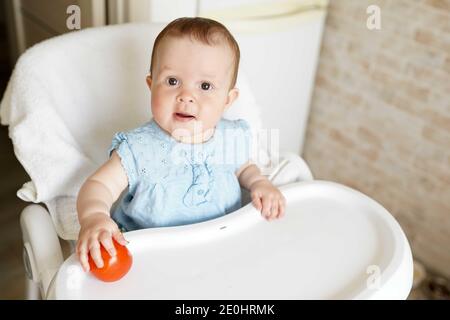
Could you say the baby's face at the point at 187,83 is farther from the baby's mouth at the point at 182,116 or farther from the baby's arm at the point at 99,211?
the baby's arm at the point at 99,211

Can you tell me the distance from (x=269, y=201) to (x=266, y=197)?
0.01 meters

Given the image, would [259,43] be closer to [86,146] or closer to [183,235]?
[86,146]

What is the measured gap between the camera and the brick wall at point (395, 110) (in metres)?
1.65

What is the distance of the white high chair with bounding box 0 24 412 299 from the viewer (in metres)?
0.88

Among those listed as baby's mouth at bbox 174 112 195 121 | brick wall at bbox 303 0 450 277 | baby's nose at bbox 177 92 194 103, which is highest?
baby's nose at bbox 177 92 194 103

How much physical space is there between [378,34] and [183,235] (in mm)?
1089

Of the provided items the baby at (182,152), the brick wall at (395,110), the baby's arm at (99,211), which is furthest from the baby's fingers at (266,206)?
the brick wall at (395,110)

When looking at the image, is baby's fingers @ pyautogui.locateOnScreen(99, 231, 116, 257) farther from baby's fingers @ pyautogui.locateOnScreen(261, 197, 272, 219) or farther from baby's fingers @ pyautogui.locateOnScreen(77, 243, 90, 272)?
baby's fingers @ pyautogui.locateOnScreen(261, 197, 272, 219)

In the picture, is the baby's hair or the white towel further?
the white towel

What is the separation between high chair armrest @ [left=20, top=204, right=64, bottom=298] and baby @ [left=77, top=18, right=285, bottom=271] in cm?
10

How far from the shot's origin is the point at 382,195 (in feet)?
6.29

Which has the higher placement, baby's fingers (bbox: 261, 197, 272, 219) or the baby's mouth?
the baby's mouth

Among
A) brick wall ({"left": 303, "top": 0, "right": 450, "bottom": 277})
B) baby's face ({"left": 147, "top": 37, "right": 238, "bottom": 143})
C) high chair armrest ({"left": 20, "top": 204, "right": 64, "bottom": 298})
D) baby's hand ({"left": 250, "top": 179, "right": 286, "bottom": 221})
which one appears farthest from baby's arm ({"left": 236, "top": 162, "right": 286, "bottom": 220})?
brick wall ({"left": 303, "top": 0, "right": 450, "bottom": 277})
